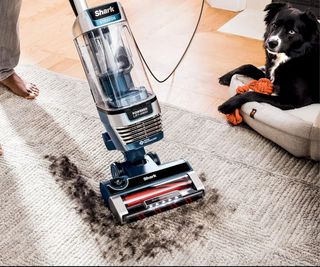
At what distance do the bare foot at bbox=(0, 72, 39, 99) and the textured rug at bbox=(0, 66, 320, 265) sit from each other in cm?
11

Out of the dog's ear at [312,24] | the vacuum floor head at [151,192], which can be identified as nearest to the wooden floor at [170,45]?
the dog's ear at [312,24]

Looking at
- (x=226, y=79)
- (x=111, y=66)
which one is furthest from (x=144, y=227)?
(x=226, y=79)

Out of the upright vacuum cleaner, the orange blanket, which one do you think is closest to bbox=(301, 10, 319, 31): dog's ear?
the orange blanket

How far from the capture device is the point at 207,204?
4.31 feet

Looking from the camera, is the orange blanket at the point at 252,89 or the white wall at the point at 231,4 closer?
the orange blanket at the point at 252,89

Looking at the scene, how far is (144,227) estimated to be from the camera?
1.24 meters

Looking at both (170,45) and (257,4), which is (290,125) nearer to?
(170,45)

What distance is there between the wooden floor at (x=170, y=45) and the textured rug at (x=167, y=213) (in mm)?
215

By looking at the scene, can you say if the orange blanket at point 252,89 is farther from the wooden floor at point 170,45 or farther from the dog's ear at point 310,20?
the dog's ear at point 310,20

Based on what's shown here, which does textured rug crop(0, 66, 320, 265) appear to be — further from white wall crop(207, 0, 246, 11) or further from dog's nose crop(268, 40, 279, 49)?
white wall crop(207, 0, 246, 11)

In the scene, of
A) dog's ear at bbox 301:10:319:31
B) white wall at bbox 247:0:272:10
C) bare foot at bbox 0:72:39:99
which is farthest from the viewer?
white wall at bbox 247:0:272:10

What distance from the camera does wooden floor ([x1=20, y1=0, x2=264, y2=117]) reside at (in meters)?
A: 1.91

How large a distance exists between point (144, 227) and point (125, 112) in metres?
0.33

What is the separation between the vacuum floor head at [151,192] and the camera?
1214mm
